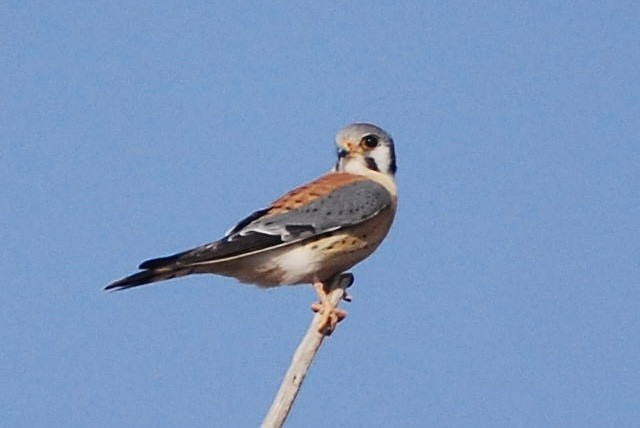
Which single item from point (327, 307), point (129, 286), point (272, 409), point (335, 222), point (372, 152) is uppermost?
Result: point (372, 152)

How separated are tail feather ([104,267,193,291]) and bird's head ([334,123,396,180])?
1691mm

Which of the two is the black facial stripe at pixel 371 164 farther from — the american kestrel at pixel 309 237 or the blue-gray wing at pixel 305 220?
the blue-gray wing at pixel 305 220

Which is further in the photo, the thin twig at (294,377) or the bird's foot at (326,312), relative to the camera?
the bird's foot at (326,312)

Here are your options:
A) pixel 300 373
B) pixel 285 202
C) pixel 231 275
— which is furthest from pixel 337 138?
pixel 300 373

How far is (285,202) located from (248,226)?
327mm

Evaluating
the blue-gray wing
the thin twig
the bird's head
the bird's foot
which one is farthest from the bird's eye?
the thin twig

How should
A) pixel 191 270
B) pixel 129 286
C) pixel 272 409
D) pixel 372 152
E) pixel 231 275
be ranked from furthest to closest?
1. pixel 372 152
2. pixel 231 275
3. pixel 191 270
4. pixel 129 286
5. pixel 272 409

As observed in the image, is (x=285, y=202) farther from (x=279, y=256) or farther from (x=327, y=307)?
(x=327, y=307)

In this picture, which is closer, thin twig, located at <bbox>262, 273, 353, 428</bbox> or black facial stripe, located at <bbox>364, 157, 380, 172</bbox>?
thin twig, located at <bbox>262, 273, 353, 428</bbox>

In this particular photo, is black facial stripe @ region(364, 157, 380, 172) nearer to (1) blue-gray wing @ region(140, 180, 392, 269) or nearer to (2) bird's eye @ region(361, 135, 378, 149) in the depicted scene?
(2) bird's eye @ region(361, 135, 378, 149)

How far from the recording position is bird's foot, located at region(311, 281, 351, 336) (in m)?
5.85

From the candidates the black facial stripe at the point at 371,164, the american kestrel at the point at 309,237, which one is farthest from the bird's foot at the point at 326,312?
the black facial stripe at the point at 371,164

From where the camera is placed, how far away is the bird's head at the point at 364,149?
7.62 metres

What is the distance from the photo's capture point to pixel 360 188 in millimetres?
7129
